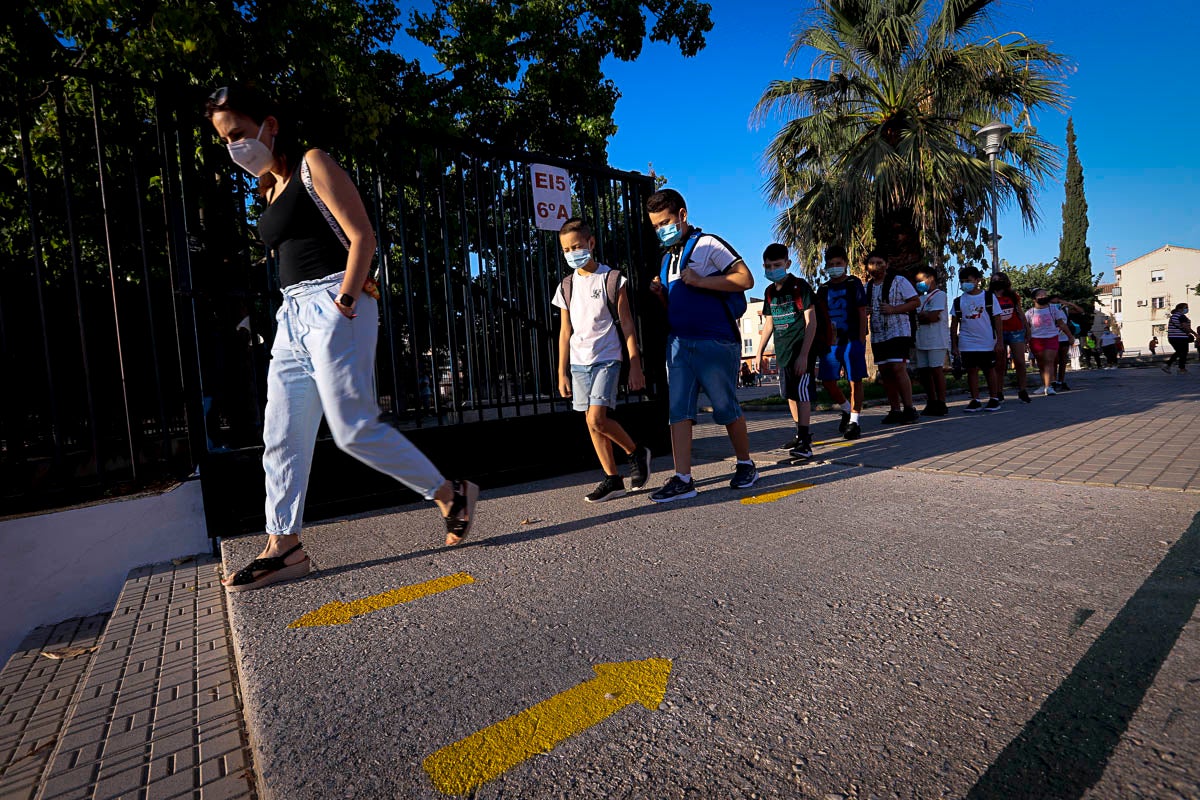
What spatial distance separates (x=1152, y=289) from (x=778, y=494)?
8988 centimetres

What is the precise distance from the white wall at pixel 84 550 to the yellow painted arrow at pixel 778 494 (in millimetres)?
3180

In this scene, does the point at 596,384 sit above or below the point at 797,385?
above

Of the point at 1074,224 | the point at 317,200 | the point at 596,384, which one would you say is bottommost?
the point at 596,384

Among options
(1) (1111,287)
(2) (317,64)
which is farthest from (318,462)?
(1) (1111,287)

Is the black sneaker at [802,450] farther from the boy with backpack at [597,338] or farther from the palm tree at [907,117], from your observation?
the palm tree at [907,117]

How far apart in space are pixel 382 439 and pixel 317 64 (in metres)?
7.65

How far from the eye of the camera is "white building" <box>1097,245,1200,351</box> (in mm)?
66188

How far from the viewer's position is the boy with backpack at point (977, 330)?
7.95 metres

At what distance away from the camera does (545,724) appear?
1.53 meters

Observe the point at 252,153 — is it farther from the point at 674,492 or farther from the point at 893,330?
the point at 893,330

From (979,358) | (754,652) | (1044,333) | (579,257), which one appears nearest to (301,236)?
(579,257)

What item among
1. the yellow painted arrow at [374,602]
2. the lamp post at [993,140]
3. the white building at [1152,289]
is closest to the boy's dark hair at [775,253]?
the yellow painted arrow at [374,602]

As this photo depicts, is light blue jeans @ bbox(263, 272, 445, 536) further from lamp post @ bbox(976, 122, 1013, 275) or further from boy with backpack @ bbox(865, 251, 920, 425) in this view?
lamp post @ bbox(976, 122, 1013, 275)

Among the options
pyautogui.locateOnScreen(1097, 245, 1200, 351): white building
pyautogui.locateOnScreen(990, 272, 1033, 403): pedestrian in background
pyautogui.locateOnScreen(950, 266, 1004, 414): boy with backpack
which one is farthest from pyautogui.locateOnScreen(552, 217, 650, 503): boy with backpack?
pyautogui.locateOnScreen(1097, 245, 1200, 351): white building
